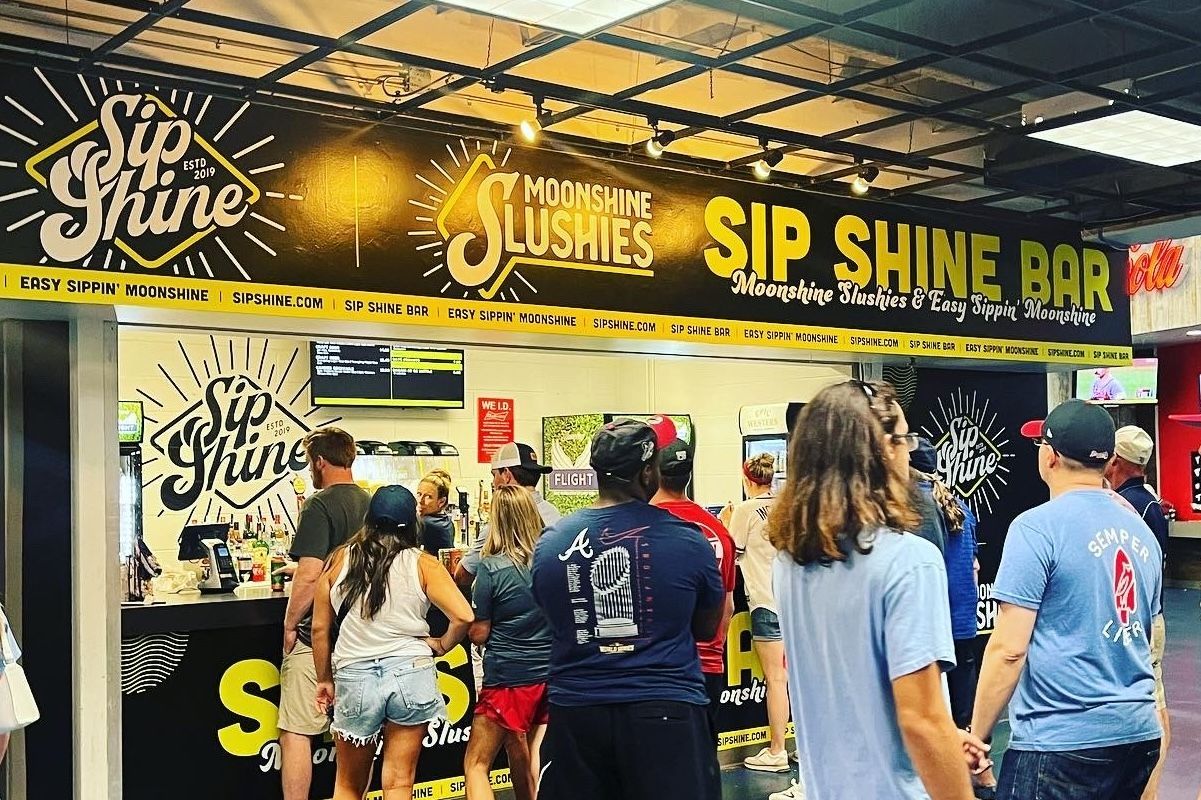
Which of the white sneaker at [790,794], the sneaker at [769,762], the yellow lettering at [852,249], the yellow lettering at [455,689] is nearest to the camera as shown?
the white sneaker at [790,794]

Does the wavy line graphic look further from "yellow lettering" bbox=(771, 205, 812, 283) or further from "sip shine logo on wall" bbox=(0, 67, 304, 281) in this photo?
"yellow lettering" bbox=(771, 205, 812, 283)

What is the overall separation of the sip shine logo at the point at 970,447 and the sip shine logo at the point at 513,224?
2.77 m

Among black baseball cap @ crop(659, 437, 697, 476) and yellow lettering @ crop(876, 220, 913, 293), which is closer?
black baseball cap @ crop(659, 437, 697, 476)

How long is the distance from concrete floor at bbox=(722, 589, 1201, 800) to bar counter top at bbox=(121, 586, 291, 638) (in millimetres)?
2229

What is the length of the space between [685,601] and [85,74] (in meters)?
2.96

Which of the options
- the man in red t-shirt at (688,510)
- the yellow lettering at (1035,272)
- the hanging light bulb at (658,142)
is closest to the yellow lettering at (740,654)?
the man in red t-shirt at (688,510)

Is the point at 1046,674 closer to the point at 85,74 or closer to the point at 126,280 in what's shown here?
the point at 126,280

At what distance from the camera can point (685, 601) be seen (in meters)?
3.29

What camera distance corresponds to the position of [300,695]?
530 centimetres

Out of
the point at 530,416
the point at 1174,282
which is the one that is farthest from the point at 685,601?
the point at 1174,282

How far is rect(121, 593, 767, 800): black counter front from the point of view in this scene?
16.8 feet

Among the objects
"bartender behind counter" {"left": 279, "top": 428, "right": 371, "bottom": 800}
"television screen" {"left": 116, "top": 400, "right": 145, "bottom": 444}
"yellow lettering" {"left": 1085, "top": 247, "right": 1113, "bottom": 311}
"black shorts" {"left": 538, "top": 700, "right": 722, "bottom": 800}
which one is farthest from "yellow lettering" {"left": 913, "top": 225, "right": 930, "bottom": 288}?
"television screen" {"left": 116, "top": 400, "right": 145, "bottom": 444}

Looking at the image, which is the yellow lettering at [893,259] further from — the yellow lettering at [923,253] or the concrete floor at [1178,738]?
the concrete floor at [1178,738]

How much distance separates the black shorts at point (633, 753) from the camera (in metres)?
3.23
